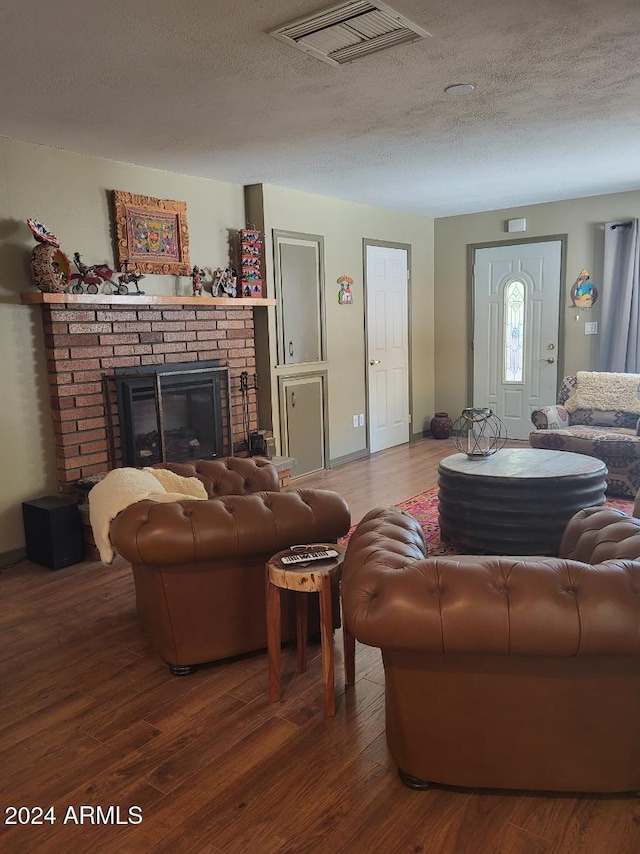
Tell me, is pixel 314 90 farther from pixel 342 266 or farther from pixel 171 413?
pixel 342 266

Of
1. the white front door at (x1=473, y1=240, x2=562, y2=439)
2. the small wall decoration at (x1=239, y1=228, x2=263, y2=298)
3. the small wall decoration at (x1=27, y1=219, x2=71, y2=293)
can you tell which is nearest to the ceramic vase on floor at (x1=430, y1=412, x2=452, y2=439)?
the white front door at (x1=473, y1=240, x2=562, y2=439)

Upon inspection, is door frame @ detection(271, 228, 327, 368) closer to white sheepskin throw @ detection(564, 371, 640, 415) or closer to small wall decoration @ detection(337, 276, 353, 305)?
small wall decoration @ detection(337, 276, 353, 305)

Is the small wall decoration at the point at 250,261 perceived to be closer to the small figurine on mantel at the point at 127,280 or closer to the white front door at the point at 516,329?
the small figurine on mantel at the point at 127,280

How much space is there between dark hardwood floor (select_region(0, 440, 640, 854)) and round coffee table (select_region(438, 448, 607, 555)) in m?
1.28

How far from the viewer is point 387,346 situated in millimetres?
7148

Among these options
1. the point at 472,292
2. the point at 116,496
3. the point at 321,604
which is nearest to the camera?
the point at 321,604

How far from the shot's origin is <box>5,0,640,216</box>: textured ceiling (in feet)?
7.99

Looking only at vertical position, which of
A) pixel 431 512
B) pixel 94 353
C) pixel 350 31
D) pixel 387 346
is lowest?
pixel 431 512

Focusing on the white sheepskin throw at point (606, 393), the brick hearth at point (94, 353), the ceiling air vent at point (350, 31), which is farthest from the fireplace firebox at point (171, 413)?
the white sheepskin throw at point (606, 393)

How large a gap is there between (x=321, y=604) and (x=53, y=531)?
223 cm

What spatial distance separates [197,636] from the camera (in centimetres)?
262

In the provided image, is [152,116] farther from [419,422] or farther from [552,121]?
[419,422]

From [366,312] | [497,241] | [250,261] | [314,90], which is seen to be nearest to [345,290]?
[366,312]

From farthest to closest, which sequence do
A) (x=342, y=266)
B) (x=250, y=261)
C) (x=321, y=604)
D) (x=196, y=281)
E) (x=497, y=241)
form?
(x=497, y=241)
(x=342, y=266)
(x=250, y=261)
(x=196, y=281)
(x=321, y=604)
